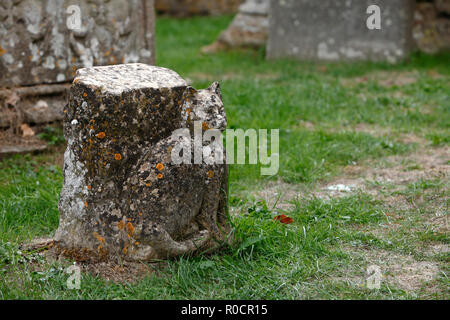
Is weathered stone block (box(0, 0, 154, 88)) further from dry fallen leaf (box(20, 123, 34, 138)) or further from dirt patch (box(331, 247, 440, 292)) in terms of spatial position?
dirt patch (box(331, 247, 440, 292))

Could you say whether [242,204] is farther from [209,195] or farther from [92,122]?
[92,122]

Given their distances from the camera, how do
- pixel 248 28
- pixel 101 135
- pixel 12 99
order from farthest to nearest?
1. pixel 248 28
2. pixel 12 99
3. pixel 101 135

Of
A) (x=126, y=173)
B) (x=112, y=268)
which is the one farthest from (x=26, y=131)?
(x=112, y=268)

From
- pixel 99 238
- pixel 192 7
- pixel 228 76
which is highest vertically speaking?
pixel 192 7

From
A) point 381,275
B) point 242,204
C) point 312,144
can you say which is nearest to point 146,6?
point 312,144

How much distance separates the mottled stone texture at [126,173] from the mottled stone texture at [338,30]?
573 centimetres

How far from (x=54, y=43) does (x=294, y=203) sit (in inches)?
111

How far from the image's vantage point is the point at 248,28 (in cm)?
980

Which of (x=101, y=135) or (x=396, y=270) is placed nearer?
(x=101, y=135)

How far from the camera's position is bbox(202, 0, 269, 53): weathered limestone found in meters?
9.73

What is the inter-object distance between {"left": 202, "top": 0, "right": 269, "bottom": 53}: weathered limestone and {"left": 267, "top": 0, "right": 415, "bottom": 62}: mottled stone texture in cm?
88

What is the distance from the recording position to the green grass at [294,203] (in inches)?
117

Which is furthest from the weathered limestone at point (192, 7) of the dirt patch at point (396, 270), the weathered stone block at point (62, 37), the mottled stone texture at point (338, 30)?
the dirt patch at point (396, 270)

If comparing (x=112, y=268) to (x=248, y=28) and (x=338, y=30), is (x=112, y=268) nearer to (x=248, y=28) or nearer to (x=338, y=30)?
(x=338, y=30)
